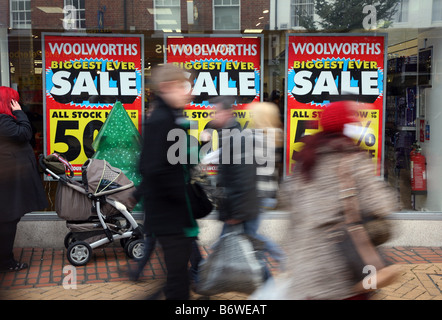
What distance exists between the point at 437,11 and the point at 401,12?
47 centimetres

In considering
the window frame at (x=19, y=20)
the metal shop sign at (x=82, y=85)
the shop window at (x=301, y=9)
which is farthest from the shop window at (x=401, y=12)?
the window frame at (x=19, y=20)

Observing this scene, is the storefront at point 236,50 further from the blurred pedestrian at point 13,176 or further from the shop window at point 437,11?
the blurred pedestrian at point 13,176

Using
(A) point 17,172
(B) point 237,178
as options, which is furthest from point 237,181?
(A) point 17,172

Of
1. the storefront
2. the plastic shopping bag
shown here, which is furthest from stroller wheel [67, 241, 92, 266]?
the plastic shopping bag

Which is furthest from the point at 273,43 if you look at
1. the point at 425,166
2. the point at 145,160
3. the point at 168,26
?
the point at 145,160

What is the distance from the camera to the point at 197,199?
163 inches

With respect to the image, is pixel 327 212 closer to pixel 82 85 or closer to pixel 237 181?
pixel 237 181

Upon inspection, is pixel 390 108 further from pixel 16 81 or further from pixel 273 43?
pixel 16 81

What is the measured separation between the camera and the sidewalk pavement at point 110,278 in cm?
513

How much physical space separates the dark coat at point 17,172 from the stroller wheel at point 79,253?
0.61m

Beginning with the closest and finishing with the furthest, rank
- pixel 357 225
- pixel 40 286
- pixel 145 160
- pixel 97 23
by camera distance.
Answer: pixel 357 225
pixel 145 160
pixel 40 286
pixel 97 23
